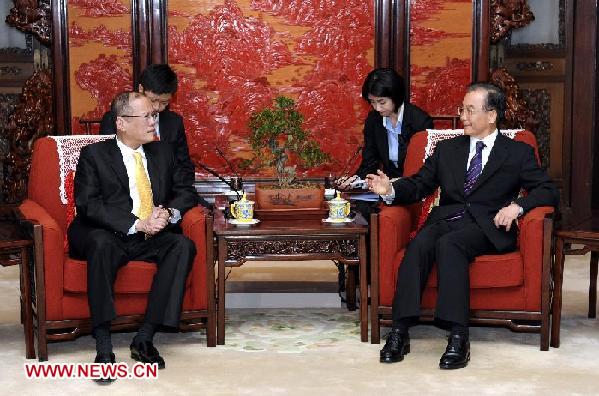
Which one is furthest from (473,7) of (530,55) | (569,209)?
(569,209)

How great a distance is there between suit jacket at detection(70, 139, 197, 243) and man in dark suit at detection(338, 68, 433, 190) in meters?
1.18

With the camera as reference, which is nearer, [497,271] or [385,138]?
[497,271]

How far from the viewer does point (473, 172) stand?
398cm

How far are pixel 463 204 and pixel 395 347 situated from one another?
737 mm

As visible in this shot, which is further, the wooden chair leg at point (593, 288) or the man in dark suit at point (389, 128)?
the man in dark suit at point (389, 128)

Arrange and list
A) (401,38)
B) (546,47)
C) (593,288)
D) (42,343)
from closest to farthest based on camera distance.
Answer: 1. (42,343)
2. (593,288)
3. (401,38)
4. (546,47)

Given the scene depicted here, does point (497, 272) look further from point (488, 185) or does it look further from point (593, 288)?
point (593, 288)

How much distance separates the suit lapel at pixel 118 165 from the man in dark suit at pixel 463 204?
1063 mm

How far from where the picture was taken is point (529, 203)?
383 centimetres

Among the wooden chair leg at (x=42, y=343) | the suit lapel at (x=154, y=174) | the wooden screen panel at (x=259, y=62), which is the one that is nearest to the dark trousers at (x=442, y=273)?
the suit lapel at (x=154, y=174)

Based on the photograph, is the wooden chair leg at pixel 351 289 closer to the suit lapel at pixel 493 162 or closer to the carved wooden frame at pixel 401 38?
the suit lapel at pixel 493 162

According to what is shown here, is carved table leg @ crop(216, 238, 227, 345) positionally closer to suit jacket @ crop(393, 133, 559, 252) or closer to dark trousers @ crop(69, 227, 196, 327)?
dark trousers @ crop(69, 227, 196, 327)

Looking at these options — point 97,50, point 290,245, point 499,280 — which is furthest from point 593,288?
point 97,50

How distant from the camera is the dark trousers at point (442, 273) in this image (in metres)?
3.64
